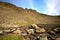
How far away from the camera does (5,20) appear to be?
11.5 ft

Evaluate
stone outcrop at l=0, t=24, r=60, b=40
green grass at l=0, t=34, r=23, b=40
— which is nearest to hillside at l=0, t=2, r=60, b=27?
stone outcrop at l=0, t=24, r=60, b=40

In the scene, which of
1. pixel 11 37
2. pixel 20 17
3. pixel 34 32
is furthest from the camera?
pixel 20 17

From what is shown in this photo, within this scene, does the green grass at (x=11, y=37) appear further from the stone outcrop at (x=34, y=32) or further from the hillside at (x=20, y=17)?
the hillside at (x=20, y=17)

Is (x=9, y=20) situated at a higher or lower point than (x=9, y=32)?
higher

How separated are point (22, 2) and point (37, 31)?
74 cm

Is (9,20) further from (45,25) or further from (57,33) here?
(57,33)

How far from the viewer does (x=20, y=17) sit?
12.1ft

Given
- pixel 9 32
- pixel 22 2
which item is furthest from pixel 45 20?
pixel 9 32

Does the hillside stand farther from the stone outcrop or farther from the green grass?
the green grass

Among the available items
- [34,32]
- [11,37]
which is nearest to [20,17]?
[34,32]

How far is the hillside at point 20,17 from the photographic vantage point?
355 centimetres

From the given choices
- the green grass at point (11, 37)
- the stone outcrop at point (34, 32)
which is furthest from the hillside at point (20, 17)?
the green grass at point (11, 37)

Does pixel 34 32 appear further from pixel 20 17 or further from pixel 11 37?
pixel 11 37

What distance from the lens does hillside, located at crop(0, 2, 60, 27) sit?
140 inches
